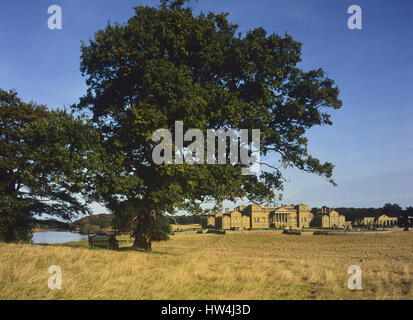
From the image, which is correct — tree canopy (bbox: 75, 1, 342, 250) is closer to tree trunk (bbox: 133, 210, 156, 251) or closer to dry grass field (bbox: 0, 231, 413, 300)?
tree trunk (bbox: 133, 210, 156, 251)

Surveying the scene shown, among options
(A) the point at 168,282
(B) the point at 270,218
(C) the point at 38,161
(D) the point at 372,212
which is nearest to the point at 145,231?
(C) the point at 38,161

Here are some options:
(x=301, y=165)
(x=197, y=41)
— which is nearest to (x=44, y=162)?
(x=197, y=41)

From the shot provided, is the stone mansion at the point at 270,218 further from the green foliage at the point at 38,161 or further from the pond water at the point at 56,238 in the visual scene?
the green foliage at the point at 38,161

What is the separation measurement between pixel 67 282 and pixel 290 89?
16.2 m

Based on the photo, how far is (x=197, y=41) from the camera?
1753cm

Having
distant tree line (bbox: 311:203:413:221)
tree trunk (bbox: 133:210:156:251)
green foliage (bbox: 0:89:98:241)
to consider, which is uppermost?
green foliage (bbox: 0:89:98:241)

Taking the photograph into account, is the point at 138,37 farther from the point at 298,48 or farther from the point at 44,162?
the point at 298,48
